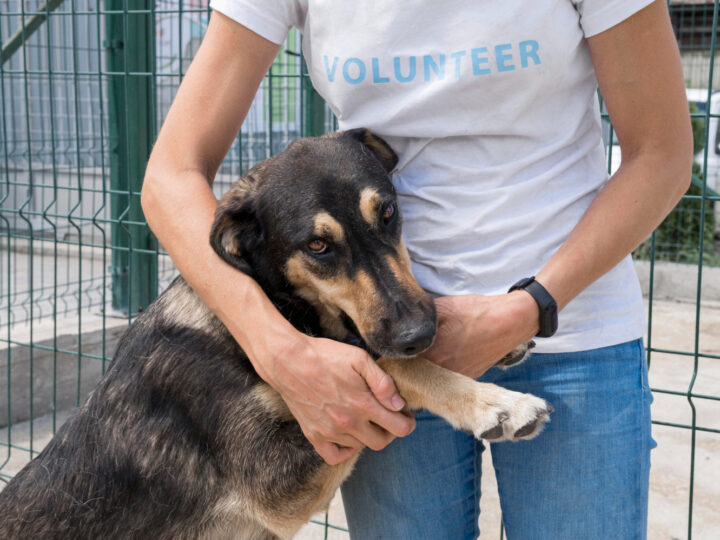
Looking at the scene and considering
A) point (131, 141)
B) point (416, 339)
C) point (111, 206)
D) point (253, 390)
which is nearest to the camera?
point (416, 339)

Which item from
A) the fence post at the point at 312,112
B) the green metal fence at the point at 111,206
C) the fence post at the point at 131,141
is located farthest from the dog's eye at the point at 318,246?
the fence post at the point at 131,141

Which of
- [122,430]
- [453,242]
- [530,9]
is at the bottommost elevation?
[122,430]

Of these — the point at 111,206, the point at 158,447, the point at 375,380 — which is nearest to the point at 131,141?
the point at 111,206

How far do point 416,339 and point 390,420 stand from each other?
173mm

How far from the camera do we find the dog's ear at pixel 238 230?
1672mm

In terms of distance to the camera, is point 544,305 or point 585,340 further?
point 585,340

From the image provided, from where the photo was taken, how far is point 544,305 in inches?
59.2

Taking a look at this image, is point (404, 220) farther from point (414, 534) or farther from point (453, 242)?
point (414, 534)

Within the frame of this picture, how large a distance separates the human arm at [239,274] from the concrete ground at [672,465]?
229 cm

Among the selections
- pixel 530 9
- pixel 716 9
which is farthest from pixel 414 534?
pixel 716 9

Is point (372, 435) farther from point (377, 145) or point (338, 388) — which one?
point (377, 145)

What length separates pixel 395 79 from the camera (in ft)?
5.33

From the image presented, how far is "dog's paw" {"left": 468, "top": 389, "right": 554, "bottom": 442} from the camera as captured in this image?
155 cm

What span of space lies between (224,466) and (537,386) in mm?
787
